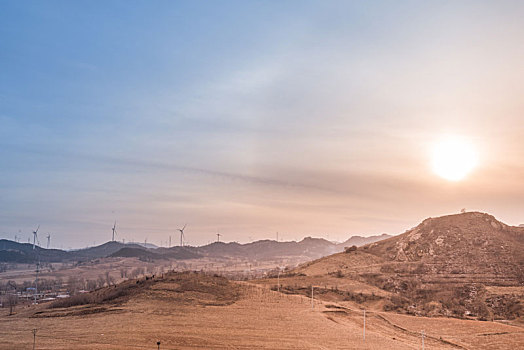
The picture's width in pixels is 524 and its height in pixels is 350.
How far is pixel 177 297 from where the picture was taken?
156ft

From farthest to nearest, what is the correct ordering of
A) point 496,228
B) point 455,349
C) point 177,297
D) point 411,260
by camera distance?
point 496,228, point 411,260, point 177,297, point 455,349

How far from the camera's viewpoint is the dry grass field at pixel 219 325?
32.7 meters

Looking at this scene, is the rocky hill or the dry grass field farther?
the rocky hill

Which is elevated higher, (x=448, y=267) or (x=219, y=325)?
(x=448, y=267)

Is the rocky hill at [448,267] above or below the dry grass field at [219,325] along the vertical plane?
above

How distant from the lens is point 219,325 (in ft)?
124

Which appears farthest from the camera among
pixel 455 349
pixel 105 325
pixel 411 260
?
pixel 411 260

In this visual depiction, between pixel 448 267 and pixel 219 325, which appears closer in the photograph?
pixel 219 325

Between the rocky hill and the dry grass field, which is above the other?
the rocky hill

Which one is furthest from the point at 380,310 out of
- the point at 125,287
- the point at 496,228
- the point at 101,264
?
the point at 101,264

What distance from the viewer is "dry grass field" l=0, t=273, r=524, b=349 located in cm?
3269

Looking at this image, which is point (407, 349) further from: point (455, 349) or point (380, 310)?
point (380, 310)

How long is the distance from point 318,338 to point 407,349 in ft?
22.2

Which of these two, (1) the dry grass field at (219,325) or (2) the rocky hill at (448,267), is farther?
(2) the rocky hill at (448,267)
